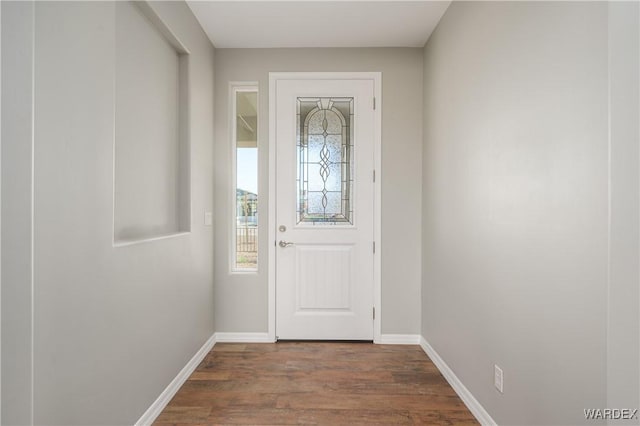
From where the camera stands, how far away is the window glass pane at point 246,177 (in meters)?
3.15

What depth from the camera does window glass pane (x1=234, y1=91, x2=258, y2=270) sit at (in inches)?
124

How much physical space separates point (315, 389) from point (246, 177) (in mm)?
1802

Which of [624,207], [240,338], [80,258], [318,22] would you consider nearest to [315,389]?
[240,338]

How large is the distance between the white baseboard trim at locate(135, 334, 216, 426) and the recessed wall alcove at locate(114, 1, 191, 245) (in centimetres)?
92

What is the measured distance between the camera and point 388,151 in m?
3.07

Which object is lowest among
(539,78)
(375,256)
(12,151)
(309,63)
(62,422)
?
(62,422)

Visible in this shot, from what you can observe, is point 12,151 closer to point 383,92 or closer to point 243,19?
point 243,19

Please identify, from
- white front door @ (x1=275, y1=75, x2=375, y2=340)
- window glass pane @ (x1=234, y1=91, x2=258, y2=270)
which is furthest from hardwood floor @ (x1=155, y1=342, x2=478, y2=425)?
window glass pane @ (x1=234, y1=91, x2=258, y2=270)

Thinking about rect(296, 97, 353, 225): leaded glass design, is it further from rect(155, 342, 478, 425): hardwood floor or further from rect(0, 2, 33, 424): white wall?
rect(0, 2, 33, 424): white wall

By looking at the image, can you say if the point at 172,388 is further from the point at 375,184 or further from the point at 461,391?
the point at 375,184

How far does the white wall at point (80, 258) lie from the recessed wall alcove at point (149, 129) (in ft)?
0.49

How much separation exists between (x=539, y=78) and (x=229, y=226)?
2.46 m

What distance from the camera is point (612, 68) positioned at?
2.60ft

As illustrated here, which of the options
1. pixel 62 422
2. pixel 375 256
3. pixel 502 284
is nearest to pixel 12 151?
pixel 62 422
